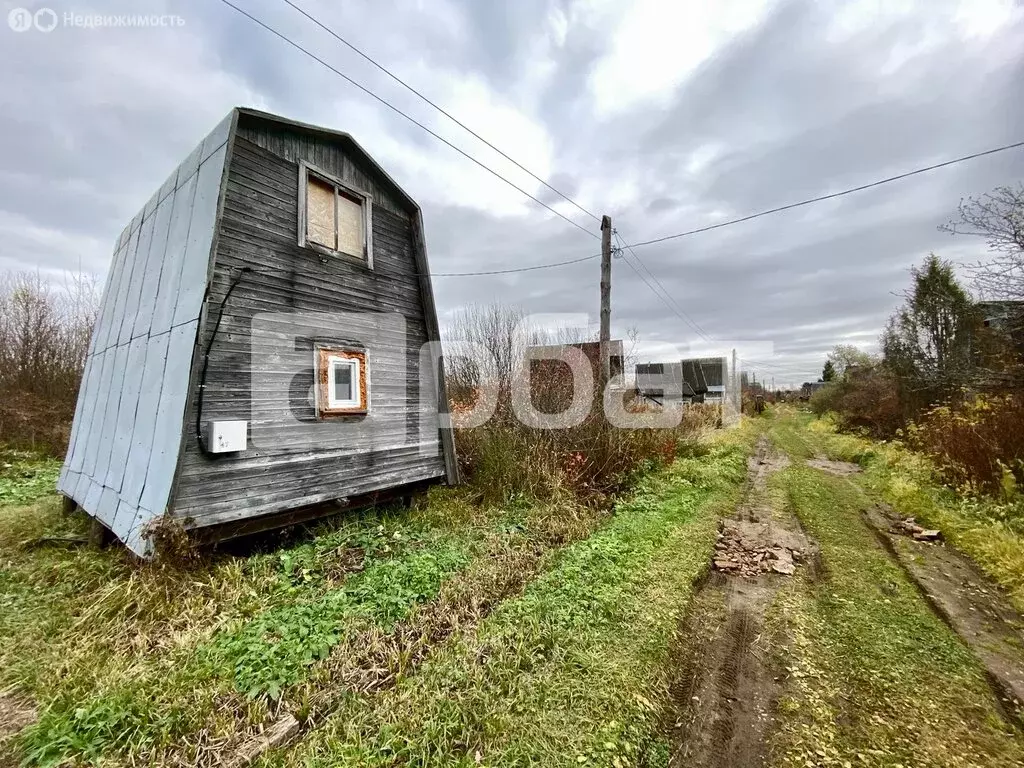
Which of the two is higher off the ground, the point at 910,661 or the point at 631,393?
the point at 631,393

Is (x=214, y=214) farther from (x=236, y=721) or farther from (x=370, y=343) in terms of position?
(x=236, y=721)

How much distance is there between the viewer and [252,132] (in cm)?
538

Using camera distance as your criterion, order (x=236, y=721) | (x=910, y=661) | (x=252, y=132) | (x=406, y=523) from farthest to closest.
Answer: (x=406, y=523)
(x=252, y=132)
(x=910, y=661)
(x=236, y=721)

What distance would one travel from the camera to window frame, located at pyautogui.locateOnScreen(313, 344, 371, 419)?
5.89 metres

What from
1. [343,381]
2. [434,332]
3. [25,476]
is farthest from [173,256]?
[25,476]

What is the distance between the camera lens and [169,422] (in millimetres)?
4723

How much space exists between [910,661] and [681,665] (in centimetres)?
182

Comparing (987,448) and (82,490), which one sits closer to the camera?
A: (82,490)

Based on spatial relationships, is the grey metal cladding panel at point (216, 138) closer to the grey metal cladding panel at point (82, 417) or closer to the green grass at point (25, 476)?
the grey metal cladding panel at point (82, 417)

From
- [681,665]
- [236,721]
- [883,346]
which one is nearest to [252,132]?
[236,721]

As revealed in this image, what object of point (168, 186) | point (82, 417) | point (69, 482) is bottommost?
point (69, 482)

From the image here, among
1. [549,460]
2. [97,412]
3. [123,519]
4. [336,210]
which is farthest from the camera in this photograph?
[549,460]

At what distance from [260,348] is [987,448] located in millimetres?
11873

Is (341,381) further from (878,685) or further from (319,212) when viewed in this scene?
(878,685)
